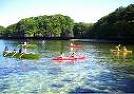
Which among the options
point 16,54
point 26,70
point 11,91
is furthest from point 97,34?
point 11,91

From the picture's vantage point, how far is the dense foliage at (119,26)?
131175mm

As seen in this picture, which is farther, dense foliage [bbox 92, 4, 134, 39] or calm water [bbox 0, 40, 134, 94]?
dense foliage [bbox 92, 4, 134, 39]

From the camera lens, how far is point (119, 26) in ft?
450

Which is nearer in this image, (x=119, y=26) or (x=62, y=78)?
(x=62, y=78)

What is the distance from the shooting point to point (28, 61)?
4944 centimetres

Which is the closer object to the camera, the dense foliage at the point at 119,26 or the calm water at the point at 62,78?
the calm water at the point at 62,78

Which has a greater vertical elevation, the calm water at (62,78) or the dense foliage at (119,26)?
the dense foliage at (119,26)

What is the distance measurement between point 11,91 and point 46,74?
9971 mm

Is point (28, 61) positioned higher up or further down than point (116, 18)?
further down

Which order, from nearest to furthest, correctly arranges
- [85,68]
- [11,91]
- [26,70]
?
[11,91] → [26,70] → [85,68]

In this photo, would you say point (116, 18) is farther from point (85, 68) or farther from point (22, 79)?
point (22, 79)

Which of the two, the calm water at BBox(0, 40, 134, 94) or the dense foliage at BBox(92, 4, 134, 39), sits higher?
the dense foliage at BBox(92, 4, 134, 39)

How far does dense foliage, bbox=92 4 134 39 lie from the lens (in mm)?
131175

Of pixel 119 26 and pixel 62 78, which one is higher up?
pixel 119 26
